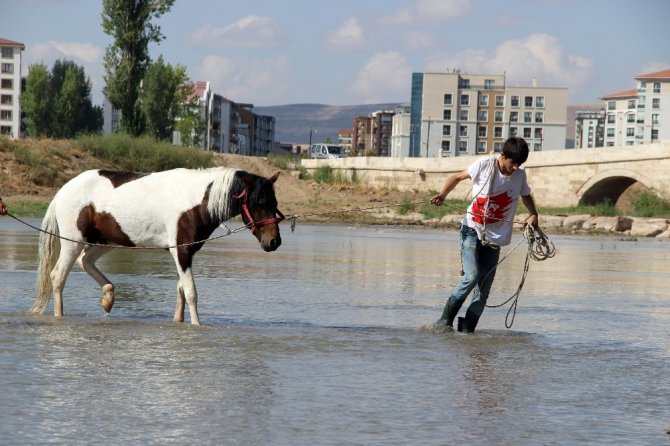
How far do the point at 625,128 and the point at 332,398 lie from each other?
7558 inches

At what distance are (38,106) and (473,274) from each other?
99.8m

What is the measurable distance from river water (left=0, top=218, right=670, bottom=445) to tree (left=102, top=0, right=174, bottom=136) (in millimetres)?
39804

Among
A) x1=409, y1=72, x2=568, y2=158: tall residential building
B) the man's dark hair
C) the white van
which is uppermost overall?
x1=409, y1=72, x2=568, y2=158: tall residential building

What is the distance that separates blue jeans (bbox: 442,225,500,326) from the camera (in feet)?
33.5

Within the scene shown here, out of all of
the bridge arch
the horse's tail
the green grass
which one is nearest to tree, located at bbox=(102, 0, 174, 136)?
the green grass

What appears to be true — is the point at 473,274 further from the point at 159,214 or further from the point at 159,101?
the point at 159,101

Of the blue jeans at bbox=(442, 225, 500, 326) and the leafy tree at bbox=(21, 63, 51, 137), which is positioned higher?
the leafy tree at bbox=(21, 63, 51, 137)

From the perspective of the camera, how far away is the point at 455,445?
5.74m

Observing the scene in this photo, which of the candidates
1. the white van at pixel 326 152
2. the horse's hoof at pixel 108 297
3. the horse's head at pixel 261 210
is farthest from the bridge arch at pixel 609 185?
the horse's hoof at pixel 108 297

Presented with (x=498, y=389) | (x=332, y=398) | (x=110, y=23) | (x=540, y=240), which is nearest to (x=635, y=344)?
(x=540, y=240)

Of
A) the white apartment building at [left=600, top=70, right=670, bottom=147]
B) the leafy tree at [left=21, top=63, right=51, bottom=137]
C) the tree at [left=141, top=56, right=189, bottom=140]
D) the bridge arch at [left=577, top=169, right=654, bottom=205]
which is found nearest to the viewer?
the bridge arch at [left=577, top=169, right=654, bottom=205]

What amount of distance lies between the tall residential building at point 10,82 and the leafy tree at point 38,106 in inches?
1717

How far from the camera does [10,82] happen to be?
505 ft

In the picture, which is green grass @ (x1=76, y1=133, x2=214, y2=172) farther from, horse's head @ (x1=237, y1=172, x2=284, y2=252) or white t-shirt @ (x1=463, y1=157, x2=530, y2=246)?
white t-shirt @ (x1=463, y1=157, x2=530, y2=246)
